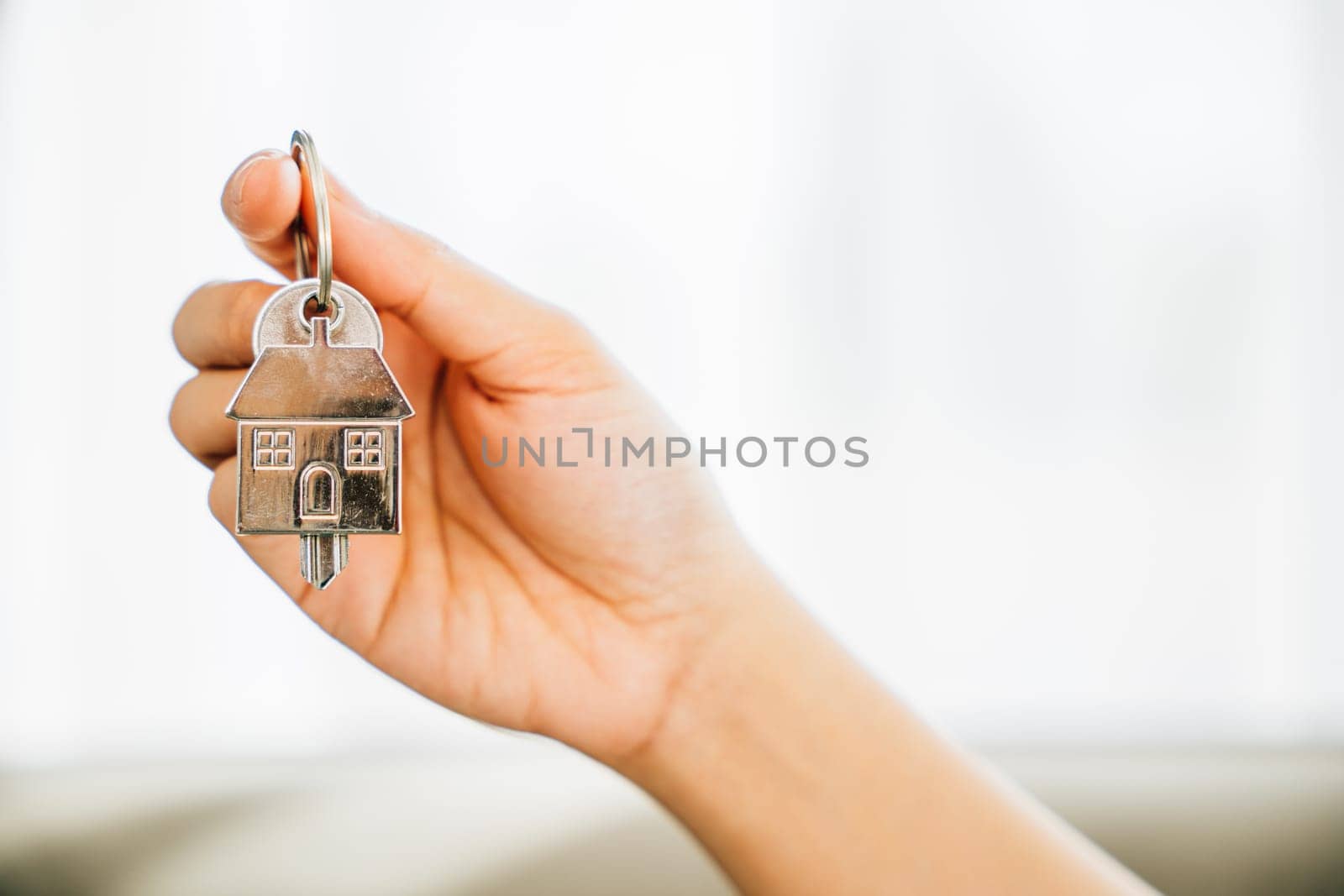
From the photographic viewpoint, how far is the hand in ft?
2.31

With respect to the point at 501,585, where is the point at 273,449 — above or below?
above

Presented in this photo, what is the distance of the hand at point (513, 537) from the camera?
2.31 ft

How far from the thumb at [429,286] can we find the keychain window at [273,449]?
0.40 feet

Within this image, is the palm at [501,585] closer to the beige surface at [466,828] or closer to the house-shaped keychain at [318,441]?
the house-shaped keychain at [318,441]

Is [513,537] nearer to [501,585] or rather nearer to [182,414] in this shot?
[501,585]

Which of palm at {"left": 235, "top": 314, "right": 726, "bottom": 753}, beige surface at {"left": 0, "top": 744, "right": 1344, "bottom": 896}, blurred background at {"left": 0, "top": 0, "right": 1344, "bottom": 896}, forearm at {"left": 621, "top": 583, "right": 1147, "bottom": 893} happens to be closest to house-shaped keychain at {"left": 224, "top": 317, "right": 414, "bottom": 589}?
palm at {"left": 235, "top": 314, "right": 726, "bottom": 753}

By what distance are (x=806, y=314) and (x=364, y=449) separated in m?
1.24

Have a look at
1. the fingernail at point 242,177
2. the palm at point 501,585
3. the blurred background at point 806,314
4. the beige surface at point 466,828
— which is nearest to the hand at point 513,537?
the palm at point 501,585

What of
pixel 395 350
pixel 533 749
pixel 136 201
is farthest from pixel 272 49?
pixel 533 749

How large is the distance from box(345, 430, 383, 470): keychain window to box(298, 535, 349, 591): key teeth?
0.05 metres

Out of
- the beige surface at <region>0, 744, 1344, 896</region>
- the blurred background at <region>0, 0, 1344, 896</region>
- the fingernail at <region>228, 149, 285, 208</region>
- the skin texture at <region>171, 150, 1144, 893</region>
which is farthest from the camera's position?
the blurred background at <region>0, 0, 1344, 896</region>

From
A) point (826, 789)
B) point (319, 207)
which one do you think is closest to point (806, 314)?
point (826, 789)

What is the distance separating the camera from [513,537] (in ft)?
2.64

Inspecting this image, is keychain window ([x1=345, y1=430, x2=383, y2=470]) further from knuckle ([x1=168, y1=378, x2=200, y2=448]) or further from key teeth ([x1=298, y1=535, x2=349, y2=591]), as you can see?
knuckle ([x1=168, y1=378, x2=200, y2=448])
